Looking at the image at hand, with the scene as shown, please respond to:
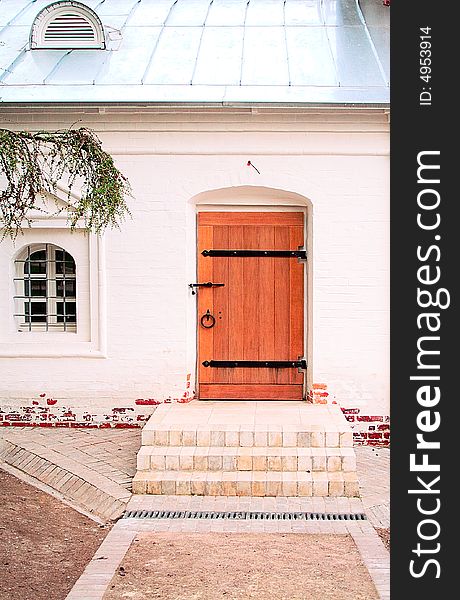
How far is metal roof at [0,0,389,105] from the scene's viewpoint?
32.9 ft

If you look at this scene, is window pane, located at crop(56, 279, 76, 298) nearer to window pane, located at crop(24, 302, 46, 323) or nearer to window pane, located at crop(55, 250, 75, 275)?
window pane, located at crop(55, 250, 75, 275)

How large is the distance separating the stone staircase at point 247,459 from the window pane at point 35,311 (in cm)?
252

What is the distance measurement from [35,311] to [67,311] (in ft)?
1.24

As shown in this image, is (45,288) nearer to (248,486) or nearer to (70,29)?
(70,29)

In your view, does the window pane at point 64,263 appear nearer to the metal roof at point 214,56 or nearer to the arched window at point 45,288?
the arched window at point 45,288

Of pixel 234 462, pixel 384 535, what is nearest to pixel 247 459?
pixel 234 462

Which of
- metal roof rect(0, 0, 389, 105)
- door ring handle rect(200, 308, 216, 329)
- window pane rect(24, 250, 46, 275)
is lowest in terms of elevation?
door ring handle rect(200, 308, 216, 329)

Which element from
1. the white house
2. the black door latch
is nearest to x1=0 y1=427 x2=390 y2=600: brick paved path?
the white house

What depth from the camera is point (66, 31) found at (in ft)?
36.3

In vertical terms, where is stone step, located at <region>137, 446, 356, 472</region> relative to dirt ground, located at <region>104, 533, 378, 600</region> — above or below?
above

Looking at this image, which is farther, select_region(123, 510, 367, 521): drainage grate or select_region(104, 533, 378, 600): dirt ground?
select_region(123, 510, 367, 521): drainage grate

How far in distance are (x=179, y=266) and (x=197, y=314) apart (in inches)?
25.6

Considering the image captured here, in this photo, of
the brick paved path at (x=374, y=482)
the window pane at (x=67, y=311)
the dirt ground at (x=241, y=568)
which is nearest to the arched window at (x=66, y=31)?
the window pane at (x=67, y=311)

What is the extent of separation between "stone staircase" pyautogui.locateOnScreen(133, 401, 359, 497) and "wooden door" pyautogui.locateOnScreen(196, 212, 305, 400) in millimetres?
1553
